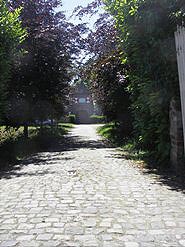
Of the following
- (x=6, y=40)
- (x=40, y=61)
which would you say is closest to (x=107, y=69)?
(x=40, y=61)

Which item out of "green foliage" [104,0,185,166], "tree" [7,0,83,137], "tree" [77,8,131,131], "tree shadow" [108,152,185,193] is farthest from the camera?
"tree" [7,0,83,137]

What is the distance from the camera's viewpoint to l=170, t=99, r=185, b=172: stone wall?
865cm

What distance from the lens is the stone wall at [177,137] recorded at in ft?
28.4

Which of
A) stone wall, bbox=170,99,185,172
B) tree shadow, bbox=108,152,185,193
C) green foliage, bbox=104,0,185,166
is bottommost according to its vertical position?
tree shadow, bbox=108,152,185,193

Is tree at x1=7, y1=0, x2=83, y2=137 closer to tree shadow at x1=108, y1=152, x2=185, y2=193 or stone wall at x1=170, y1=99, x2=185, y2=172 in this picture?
tree shadow at x1=108, y1=152, x2=185, y2=193

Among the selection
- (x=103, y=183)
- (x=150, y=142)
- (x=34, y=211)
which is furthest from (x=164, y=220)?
(x=150, y=142)

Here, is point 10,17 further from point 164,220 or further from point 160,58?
point 164,220

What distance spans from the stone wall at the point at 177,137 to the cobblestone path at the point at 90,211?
705mm

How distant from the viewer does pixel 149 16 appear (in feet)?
→ 27.7

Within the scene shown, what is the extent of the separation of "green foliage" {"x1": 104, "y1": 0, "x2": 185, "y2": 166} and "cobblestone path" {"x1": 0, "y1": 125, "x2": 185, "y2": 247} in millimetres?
1775

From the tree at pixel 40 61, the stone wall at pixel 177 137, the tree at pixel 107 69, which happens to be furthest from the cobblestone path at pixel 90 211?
the tree at pixel 40 61

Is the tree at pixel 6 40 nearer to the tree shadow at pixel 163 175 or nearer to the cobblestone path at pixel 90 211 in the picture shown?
the cobblestone path at pixel 90 211

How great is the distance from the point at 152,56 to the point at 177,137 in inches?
82.3

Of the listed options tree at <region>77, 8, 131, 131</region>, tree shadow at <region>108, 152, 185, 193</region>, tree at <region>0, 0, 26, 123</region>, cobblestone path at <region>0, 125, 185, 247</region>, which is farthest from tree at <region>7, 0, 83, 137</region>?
cobblestone path at <region>0, 125, 185, 247</region>
